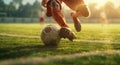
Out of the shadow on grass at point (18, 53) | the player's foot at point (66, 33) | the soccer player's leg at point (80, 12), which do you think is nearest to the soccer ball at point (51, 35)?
the player's foot at point (66, 33)

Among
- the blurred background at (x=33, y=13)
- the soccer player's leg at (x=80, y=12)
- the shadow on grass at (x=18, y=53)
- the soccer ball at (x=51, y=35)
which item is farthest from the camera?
the blurred background at (x=33, y=13)

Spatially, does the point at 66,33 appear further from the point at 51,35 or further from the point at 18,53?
the point at 18,53

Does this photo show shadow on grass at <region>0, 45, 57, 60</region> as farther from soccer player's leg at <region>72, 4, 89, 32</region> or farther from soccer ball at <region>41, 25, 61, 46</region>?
soccer player's leg at <region>72, 4, 89, 32</region>

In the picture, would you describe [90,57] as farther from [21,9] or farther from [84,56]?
[21,9]

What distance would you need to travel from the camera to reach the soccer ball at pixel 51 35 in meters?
9.98

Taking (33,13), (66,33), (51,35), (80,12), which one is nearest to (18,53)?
(66,33)

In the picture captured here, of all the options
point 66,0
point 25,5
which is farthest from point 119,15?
point 66,0

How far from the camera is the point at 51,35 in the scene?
32.9ft

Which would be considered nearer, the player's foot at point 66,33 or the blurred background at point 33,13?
the player's foot at point 66,33

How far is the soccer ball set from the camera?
9.98 metres

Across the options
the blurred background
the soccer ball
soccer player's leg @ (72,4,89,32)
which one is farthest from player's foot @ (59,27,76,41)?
the blurred background

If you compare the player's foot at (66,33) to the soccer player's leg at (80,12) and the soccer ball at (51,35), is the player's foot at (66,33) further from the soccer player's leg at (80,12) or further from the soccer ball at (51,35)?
the soccer player's leg at (80,12)

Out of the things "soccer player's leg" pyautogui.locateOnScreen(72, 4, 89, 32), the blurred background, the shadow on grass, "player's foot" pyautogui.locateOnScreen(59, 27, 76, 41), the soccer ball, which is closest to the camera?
the shadow on grass

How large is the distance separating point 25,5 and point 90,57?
102230 mm
